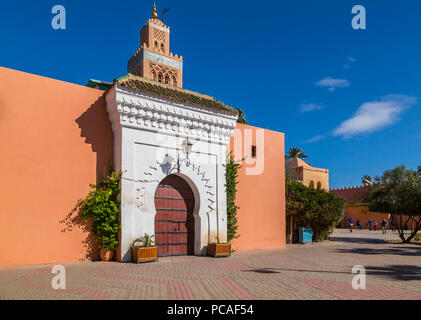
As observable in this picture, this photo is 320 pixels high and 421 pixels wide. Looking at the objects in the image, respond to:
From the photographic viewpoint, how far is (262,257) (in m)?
11.0

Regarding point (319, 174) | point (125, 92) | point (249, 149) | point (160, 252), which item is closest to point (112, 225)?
point (160, 252)

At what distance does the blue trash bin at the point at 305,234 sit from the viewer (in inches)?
667

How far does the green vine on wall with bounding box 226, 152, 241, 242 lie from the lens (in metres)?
12.2

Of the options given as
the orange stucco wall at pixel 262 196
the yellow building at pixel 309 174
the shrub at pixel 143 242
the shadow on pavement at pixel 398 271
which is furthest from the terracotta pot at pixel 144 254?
the yellow building at pixel 309 174

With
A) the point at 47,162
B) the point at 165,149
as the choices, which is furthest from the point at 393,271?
the point at 47,162

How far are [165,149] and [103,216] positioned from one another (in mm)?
2812

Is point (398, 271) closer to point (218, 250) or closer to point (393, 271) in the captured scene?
point (393, 271)

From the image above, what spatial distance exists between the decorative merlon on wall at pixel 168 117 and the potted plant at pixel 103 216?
7.23 feet

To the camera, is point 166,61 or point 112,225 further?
point 166,61

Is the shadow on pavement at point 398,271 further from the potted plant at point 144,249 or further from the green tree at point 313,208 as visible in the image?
the green tree at point 313,208

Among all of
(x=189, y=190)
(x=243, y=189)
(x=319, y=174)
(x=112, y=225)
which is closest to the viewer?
(x=112, y=225)

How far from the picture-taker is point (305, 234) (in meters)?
17.0

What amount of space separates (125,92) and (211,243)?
5565 millimetres
